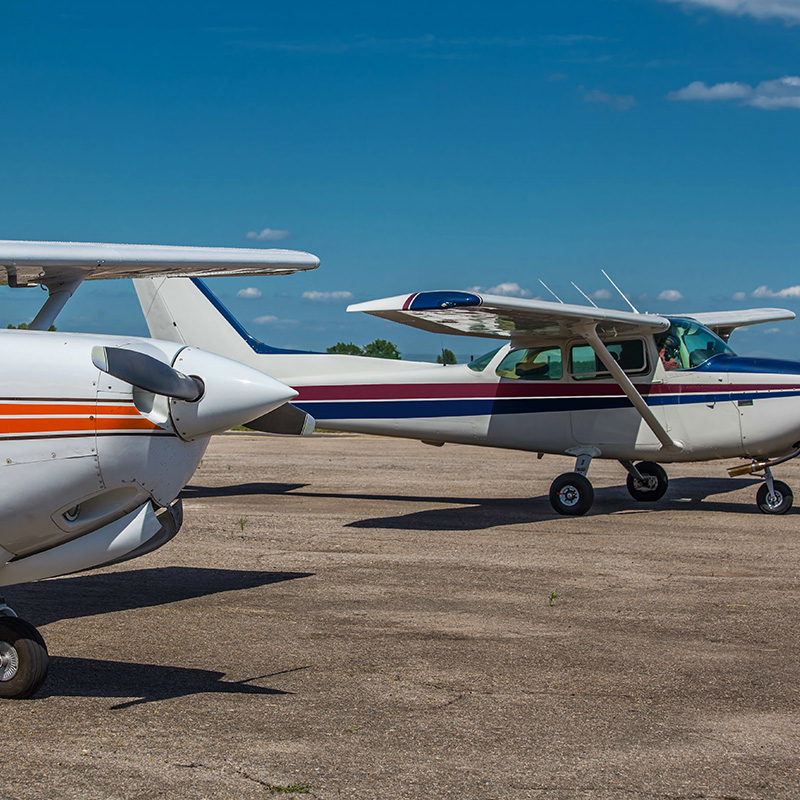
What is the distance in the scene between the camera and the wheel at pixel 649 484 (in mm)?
13672

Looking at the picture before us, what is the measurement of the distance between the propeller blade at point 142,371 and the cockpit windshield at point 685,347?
29.4 feet

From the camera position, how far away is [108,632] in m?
6.17

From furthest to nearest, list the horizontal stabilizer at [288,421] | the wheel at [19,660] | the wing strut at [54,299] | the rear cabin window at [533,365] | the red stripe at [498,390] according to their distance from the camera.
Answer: the rear cabin window at [533,365], the red stripe at [498,390], the wing strut at [54,299], the horizontal stabilizer at [288,421], the wheel at [19,660]

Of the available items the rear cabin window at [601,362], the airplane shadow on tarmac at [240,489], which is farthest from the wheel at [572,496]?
the airplane shadow on tarmac at [240,489]

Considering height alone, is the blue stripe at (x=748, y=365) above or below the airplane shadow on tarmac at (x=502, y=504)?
above

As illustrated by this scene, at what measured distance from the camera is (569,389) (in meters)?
12.6

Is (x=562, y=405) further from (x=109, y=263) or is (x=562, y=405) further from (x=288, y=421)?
(x=109, y=263)

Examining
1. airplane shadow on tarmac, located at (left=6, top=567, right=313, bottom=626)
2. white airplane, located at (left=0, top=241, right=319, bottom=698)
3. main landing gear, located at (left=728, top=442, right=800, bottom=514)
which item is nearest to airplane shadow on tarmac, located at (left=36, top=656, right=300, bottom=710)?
white airplane, located at (left=0, top=241, right=319, bottom=698)

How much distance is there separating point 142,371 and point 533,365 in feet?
29.3

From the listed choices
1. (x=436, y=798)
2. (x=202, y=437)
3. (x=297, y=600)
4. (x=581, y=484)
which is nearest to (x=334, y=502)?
(x=581, y=484)

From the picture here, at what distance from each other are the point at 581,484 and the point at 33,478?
857 centimetres

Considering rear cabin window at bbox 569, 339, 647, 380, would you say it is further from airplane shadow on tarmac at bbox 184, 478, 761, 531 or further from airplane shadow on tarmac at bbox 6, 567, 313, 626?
airplane shadow on tarmac at bbox 6, 567, 313, 626

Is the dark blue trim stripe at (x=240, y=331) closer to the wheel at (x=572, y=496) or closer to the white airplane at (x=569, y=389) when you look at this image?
the white airplane at (x=569, y=389)

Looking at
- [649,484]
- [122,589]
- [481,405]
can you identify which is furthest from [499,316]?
[122,589]
